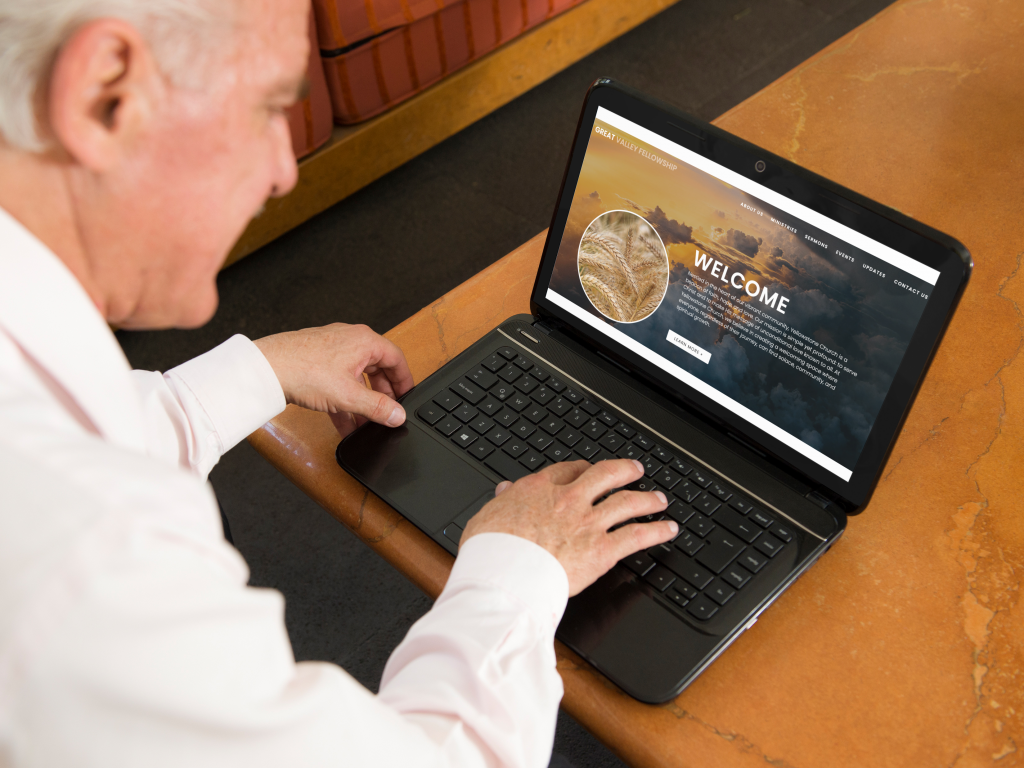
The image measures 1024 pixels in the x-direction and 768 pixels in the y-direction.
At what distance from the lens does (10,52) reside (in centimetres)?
47

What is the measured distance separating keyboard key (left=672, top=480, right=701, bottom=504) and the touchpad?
0.56 feet

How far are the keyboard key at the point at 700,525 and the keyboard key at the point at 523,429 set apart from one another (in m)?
0.18

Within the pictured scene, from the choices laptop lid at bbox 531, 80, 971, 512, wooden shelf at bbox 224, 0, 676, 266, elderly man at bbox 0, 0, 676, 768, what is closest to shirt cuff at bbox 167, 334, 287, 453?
elderly man at bbox 0, 0, 676, 768

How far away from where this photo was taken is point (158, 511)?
0.45 meters

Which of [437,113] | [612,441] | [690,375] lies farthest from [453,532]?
[437,113]

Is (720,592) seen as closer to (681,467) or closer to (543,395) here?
(681,467)

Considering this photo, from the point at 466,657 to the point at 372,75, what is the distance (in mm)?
1883

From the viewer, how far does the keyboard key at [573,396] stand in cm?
87

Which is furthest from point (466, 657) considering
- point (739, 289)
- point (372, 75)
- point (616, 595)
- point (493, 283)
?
point (372, 75)

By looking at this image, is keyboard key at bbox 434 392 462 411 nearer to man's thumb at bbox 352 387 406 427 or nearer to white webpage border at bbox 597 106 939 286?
man's thumb at bbox 352 387 406 427

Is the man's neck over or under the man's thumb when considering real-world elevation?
over

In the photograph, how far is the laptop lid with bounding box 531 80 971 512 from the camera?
27.4 inches

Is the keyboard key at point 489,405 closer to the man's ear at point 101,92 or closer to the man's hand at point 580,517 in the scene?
the man's hand at point 580,517

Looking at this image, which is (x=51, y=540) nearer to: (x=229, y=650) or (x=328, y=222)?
(x=229, y=650)
